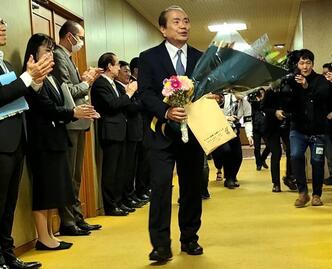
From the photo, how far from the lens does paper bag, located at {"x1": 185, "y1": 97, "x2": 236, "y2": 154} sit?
9.70ft

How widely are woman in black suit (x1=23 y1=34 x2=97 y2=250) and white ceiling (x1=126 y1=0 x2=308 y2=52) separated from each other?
13.0 feet

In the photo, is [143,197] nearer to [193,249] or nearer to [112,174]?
[112,174]

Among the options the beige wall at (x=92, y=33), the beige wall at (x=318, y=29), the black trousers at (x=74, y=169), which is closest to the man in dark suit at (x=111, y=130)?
the beige wall at (x=92, y=33)

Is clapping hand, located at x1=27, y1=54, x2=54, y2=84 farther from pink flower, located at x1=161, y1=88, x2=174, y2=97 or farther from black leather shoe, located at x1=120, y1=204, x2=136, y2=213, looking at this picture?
black leather shoe, located at x1=120, y1=204, x2=136, y2=213

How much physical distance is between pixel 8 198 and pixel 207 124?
124 cm

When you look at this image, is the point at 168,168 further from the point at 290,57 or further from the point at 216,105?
the point at 290,57

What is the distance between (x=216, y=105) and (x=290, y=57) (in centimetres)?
212

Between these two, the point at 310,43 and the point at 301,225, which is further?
the point at 310,43

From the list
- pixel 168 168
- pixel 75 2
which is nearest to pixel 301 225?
pixel 168 168

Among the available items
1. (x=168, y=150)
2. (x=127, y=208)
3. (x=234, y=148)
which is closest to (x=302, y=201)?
(x=127, y=208)

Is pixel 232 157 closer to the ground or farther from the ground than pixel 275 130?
closer to the ground

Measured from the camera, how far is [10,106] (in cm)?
286

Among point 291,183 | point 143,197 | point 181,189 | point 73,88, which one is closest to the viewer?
point 181,189

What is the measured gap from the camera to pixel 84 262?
3.20 metres
